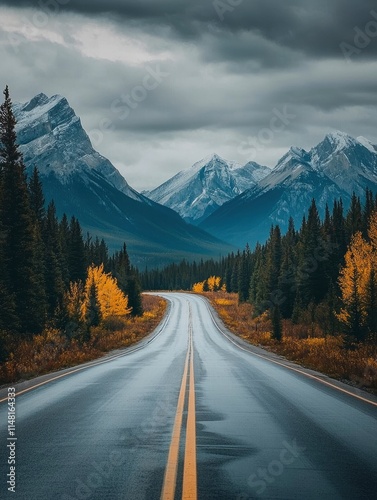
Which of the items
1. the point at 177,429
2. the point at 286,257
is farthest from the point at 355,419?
the point at 286,257

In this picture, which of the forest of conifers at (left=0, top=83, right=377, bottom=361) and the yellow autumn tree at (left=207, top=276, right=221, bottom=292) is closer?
the forest of conifers at (left=0, top=83, right=377, bottom=361)

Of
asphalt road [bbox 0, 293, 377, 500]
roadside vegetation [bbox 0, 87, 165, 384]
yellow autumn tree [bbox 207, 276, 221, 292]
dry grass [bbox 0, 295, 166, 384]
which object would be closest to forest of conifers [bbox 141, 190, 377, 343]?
dry grass [bbox 0, 295, 166, 384]

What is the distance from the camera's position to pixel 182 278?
7736 inches

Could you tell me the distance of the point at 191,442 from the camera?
8.05 meters

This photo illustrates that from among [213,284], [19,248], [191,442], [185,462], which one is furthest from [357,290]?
[213,284]

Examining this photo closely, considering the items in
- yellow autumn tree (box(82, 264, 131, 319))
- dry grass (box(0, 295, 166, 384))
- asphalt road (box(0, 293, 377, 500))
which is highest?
yellow autumn tree (box(82, 264, 131, 319))

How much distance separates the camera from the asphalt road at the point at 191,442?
236 inches

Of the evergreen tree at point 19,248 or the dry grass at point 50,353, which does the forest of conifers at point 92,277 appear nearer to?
the evergreen tree at point 19,248

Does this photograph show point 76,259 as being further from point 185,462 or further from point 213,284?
point 213,284

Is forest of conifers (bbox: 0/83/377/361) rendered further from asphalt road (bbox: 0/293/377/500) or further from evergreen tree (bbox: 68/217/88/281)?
asphalt road (bbox: 0/293/377/500)

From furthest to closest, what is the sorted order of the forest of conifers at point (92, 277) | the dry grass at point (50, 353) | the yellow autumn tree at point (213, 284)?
the yellow autumn tree at point (213, 284) < the forest of conifers at point (92, 277) < the dry grass at point (50, 353)

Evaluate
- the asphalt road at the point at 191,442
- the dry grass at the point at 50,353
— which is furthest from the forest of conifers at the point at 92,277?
the asphalt road at the point at 191,442

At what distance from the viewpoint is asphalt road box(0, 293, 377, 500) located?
599cm

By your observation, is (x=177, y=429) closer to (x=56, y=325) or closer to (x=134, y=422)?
(x=134, y=422)
